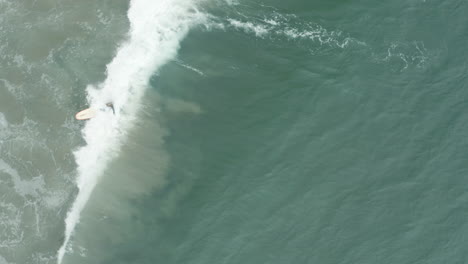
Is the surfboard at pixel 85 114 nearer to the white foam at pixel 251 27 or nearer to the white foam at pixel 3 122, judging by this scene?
the white foam at pixel 3 122

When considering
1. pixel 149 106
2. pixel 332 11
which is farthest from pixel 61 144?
pixel 332 11

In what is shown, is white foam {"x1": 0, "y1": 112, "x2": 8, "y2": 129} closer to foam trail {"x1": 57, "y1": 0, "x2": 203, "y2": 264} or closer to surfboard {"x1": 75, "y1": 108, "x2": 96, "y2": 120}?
surfboard {"x1": 75, "y1": 108, "x2": 96, "y2": 120}

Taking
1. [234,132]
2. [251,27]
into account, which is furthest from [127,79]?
[251,27]

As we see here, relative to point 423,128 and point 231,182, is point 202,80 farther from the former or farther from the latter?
point 423,128

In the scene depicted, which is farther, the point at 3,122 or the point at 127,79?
the point at 127,79

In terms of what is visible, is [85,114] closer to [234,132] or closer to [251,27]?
[234,132]
